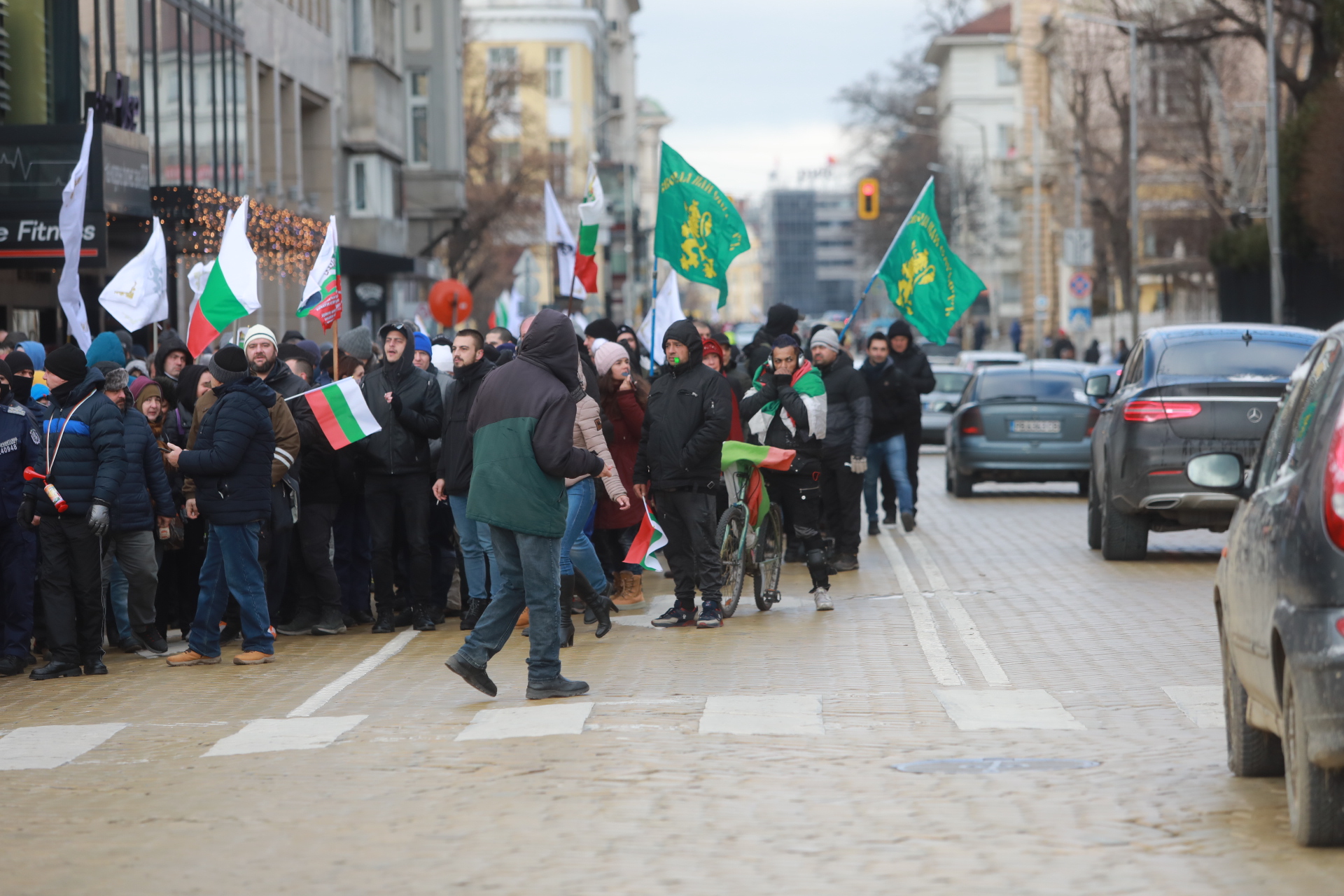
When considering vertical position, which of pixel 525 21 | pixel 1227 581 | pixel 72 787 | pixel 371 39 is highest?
pixel 525 21

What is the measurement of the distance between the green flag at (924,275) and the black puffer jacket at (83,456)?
8335 mm

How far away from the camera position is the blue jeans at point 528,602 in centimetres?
1039

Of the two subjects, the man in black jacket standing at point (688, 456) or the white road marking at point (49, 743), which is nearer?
the white road marking at point (49, 743)

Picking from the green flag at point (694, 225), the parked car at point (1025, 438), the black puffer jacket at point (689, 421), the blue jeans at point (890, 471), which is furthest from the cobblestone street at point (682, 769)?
the parked car at point (1025, 438)

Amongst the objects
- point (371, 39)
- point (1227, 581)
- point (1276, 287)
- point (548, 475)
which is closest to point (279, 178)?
point (371, 39)

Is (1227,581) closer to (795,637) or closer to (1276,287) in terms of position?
(795,637)

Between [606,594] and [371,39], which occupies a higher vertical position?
[371,39]

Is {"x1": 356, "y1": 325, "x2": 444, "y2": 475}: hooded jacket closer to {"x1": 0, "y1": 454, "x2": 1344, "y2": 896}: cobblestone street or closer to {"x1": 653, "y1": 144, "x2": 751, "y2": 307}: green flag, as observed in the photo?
{"x1": 0, "y1": 454, "x2": 1344, "y2": 896}: cobblestone street

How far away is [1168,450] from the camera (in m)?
16.0

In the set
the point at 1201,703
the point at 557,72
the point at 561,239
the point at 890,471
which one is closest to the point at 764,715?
the point at 1201,703

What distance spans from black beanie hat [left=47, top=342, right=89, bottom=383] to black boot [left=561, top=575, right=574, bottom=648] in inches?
119

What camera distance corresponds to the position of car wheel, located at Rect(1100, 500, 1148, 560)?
17016 mm

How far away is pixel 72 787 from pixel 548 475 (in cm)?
281

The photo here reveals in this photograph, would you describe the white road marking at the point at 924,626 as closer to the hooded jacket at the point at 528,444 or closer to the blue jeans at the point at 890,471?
the blue jeans at the point at 890,471
